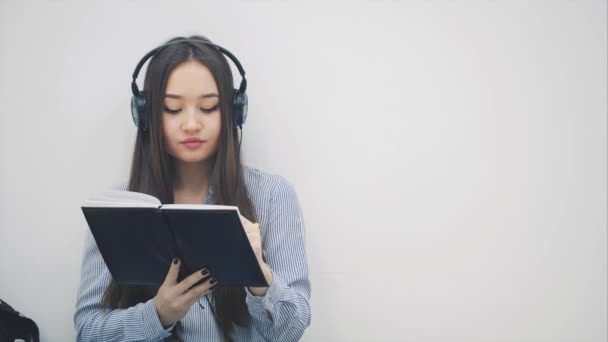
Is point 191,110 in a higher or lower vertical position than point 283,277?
higher

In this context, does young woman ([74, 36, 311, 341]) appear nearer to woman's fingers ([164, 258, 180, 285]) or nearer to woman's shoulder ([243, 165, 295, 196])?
woman's shoulder ([243, 165, 295, 196])

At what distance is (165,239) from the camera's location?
98 cm

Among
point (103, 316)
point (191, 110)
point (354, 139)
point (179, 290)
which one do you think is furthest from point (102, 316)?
point (354, 139)

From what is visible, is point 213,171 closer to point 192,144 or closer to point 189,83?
point 192,144

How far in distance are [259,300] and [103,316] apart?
417 millimetres

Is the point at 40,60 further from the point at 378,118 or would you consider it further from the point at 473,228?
the point at 473,228

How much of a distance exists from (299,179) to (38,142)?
82 centimetres

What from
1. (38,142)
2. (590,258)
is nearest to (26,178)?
(38,142)

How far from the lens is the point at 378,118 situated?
1543 millimetres

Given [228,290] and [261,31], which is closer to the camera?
[228,290]

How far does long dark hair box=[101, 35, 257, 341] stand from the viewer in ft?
4.15

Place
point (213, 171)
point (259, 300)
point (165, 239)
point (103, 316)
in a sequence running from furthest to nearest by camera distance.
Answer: point (213, 171) → point (103, 316) → point (259, 300) → point (165, 239)

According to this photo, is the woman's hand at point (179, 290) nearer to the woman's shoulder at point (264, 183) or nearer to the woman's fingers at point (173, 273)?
the woman's fingers at point (173, 273)

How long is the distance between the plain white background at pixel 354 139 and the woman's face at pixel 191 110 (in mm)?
284
